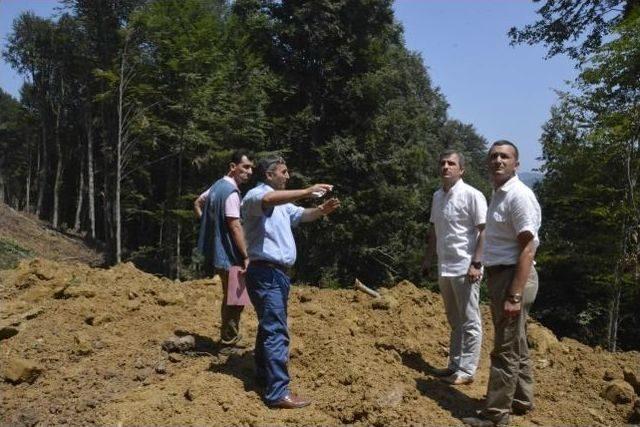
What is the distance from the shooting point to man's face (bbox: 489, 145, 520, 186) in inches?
154

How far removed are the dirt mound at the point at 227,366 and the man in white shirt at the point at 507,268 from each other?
0.39 m

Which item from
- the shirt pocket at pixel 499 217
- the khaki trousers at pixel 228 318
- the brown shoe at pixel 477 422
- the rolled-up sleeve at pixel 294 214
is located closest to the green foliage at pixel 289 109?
the khaki trousers at pixel 228 318

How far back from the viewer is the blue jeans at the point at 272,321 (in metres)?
3.98

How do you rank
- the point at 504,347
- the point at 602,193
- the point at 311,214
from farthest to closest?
1. the point at 602,193
2. the point at 311,214
3. the point at 504,347

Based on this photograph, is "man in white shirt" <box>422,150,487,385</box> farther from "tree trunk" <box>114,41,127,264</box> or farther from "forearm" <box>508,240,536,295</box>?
"tree trunk" <box>114,41,127,264</box>

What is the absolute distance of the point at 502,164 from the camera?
12.8 feet

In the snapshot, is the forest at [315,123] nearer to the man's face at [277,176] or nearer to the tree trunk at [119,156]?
the tree trunk at [119,156]

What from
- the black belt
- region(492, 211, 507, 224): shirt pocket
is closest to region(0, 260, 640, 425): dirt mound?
Answer: the black belt

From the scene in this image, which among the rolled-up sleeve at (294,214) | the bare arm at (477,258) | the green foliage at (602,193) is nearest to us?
the rolled-up sleeve at (294,214)

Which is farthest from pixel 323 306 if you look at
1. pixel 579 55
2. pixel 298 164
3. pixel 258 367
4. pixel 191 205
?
pixel 191 205

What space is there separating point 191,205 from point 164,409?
A: 57.2 ft

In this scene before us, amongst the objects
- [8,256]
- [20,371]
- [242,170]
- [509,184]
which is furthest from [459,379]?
[8,256]

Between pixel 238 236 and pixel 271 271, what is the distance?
565mm

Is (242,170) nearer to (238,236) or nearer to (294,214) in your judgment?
(238,236)
